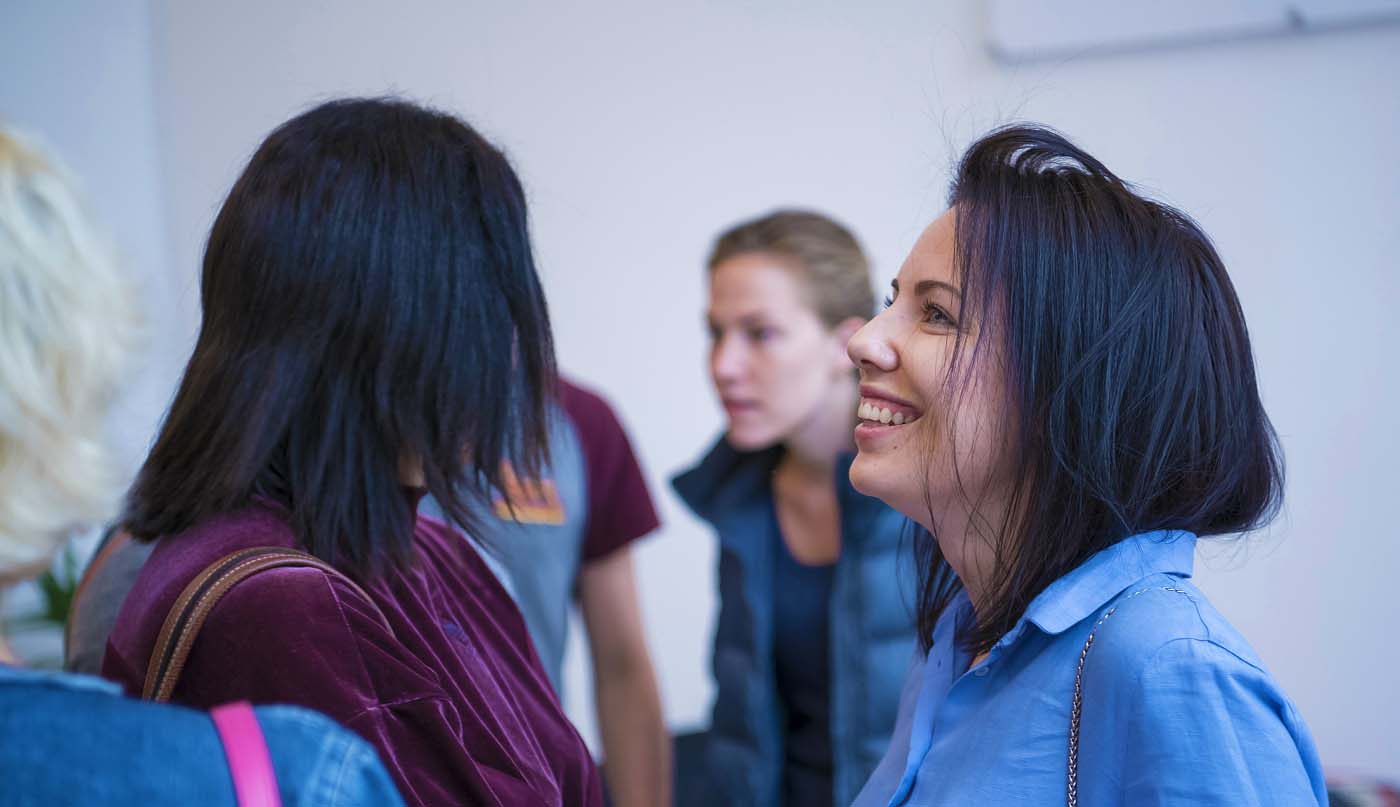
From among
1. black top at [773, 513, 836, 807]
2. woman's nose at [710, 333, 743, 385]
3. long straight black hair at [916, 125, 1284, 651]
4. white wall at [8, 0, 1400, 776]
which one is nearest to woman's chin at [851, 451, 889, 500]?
long straight black hair at [916, 125, 1284, 651]

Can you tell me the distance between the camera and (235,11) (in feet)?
12.7

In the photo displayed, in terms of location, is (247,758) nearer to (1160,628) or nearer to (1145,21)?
(1160,628)

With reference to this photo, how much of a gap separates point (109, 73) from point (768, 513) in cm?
280

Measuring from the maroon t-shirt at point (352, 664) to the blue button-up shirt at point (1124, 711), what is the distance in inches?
15.7

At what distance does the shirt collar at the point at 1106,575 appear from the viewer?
103 centimetres

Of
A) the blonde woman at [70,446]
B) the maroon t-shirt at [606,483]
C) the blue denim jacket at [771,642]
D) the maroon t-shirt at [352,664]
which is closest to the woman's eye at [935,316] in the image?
the maroon t-shirt at [352,664]

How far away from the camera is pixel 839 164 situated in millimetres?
3479

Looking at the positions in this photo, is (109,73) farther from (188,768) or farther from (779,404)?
(188,768)

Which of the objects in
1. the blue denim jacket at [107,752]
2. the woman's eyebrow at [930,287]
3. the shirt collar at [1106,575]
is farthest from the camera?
the woman's eyebrow at [930,287]

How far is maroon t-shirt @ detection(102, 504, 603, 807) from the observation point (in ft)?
3.10

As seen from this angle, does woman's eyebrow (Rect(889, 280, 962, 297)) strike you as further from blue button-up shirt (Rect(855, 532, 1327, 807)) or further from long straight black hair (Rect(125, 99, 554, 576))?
long straight black hair (Rect(125, 99, 554, 576))

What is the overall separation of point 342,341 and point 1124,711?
77 centimetres

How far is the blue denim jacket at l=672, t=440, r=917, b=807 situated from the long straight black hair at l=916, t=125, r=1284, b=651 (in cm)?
86

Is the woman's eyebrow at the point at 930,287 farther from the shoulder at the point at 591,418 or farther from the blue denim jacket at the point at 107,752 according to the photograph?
the shoulder at the point at 591,418
